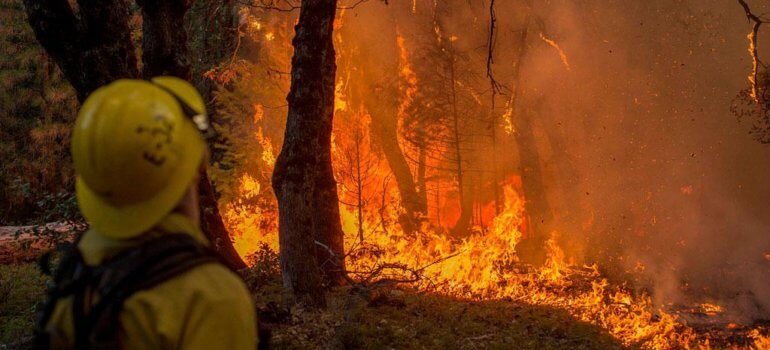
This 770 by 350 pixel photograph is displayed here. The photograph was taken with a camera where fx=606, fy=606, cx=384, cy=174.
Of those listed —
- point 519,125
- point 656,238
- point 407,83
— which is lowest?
point 656,238

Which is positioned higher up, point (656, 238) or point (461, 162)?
point (461, 162)

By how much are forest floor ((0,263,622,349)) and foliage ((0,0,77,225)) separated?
1347 cm

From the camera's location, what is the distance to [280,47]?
16734 millimetres

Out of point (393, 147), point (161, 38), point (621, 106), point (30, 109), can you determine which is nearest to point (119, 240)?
point (161, 38)

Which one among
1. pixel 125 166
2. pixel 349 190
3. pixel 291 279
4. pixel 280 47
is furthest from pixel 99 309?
pixel 280 47

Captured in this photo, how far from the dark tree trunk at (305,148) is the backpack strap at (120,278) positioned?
5915 mm

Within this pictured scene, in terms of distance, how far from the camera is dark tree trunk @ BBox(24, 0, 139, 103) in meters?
5.81

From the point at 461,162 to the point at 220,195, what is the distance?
1140cm

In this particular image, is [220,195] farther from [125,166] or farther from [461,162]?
[125,166]

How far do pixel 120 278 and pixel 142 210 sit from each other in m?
0.18

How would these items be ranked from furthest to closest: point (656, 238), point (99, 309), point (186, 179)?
point (656, 238) < point (186, 179) < point (99, 309)

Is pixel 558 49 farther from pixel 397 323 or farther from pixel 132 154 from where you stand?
pixel 132 154

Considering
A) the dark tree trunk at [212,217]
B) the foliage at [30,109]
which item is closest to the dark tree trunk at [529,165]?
the dark tree trunk at [212,217]

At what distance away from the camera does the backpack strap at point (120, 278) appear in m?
1.40
